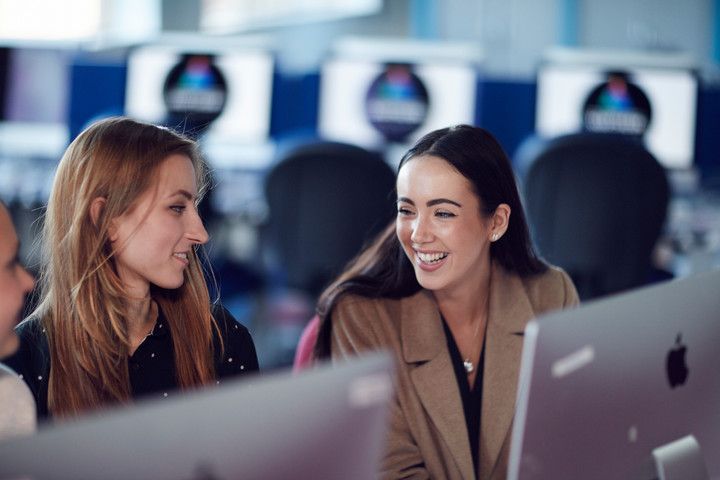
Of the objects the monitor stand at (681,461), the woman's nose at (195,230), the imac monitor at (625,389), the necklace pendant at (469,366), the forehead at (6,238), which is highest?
the forehead at (6,238)

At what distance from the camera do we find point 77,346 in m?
1.40

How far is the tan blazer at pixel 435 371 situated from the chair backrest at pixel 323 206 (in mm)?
1303

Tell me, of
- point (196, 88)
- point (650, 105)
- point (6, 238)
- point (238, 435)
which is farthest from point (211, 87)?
point (238, 435)

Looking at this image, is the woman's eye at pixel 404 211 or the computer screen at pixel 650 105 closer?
the woman's eye at pixel 404 211

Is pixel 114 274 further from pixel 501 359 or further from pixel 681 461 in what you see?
pixel 681 461

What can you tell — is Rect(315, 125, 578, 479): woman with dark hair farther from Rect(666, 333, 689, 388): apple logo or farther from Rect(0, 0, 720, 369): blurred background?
Rect(0, 0, 720, 369): blurred background

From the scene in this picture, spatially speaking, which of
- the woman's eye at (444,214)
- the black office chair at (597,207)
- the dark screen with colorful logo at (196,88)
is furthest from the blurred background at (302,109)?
the woman's eye at (444,214)

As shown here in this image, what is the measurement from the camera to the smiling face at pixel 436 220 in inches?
65.3

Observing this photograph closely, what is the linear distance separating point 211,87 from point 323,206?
1.24m

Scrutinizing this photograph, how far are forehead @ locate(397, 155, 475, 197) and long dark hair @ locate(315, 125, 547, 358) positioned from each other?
1 centimetres

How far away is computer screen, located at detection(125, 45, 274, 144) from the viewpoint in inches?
160

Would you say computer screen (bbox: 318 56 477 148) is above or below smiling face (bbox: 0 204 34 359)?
above

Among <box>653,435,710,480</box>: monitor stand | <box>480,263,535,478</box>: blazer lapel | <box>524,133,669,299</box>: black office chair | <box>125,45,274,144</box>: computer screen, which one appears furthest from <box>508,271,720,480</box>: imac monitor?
<box>125,45,274,144</box>: computer screen

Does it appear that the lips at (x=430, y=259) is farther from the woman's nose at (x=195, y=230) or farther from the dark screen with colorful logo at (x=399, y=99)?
the dark screen with colorful logo at (x=399, y=99)
